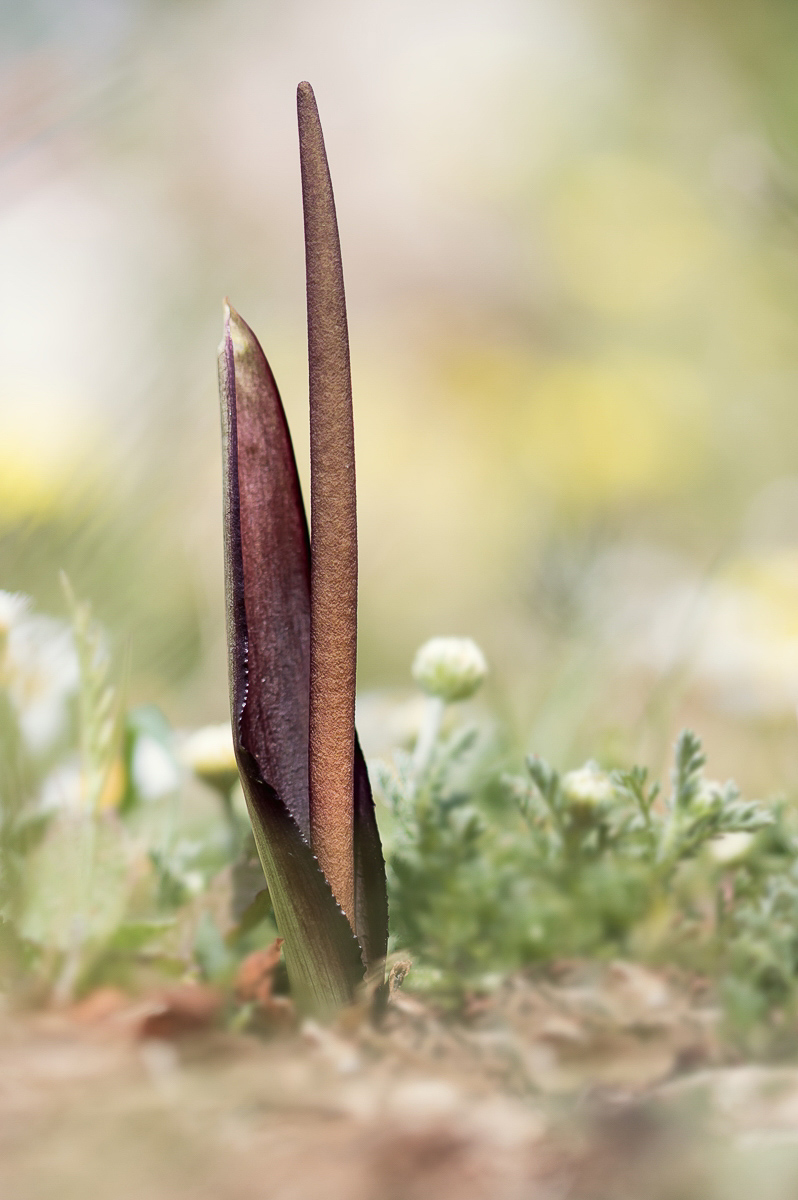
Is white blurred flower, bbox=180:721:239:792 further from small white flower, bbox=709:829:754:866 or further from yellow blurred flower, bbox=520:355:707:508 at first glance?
yellow blurred flower, bbox=520:355:707:508

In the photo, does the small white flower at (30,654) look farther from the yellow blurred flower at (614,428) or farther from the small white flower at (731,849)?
the yellow blurred flower at (614,428)

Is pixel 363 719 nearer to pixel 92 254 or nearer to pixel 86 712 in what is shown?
pixel 86 712

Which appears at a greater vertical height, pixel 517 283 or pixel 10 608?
pixel 517 283

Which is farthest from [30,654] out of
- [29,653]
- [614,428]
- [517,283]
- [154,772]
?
[517,283]

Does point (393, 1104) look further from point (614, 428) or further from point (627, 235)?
point (627, 235)

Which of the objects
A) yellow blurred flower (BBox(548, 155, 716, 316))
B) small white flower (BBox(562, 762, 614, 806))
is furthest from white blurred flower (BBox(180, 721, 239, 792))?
yellow blurred flower (BBox(548, 155, 716, 316))

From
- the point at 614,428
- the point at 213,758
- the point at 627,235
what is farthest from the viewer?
the point at 627,235

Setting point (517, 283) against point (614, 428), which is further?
point (517, 283)
